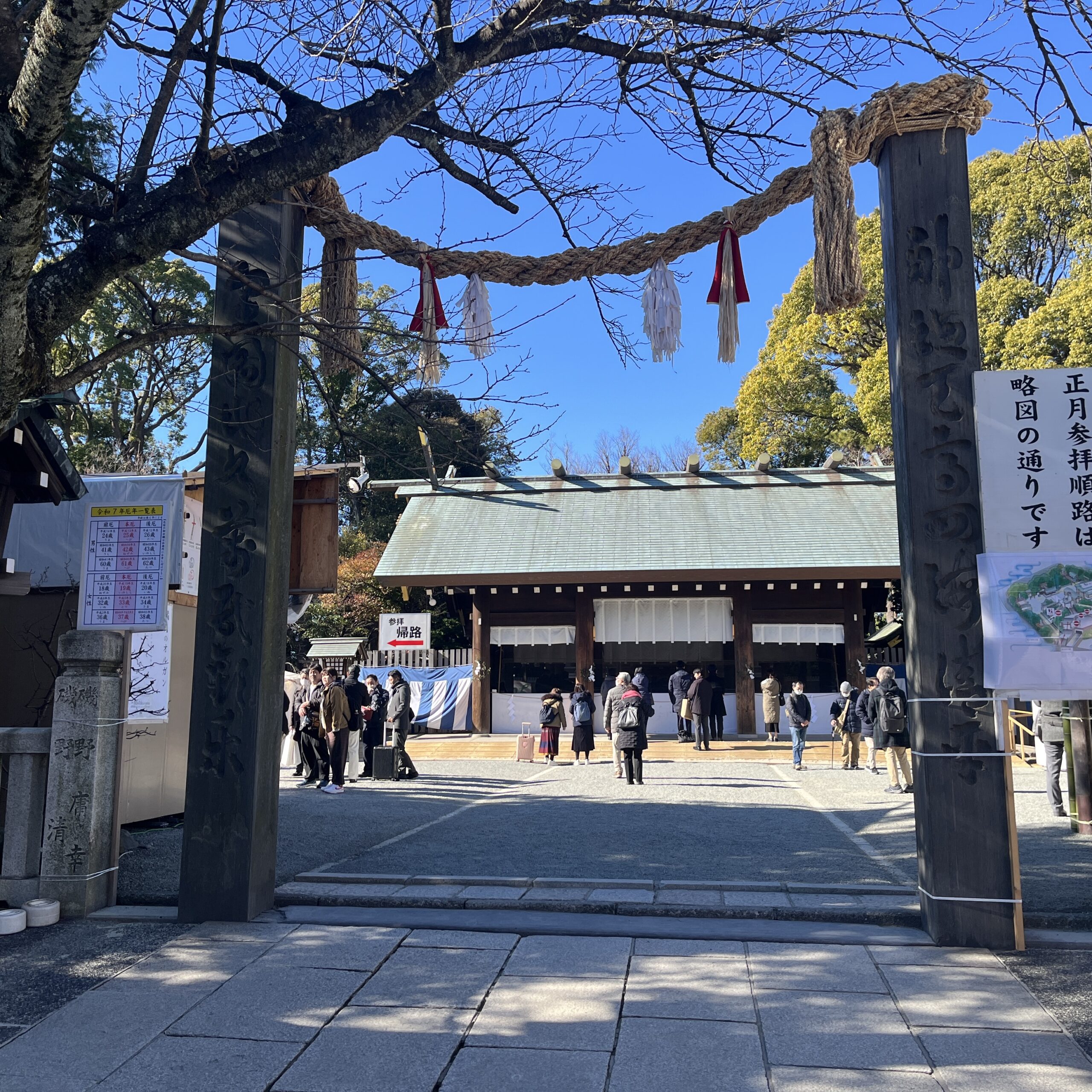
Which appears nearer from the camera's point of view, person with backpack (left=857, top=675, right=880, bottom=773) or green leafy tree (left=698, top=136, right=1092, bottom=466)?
person with backpack (left=857, top=675, right=880, bottom=773)

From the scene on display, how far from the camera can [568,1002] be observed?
141 inches

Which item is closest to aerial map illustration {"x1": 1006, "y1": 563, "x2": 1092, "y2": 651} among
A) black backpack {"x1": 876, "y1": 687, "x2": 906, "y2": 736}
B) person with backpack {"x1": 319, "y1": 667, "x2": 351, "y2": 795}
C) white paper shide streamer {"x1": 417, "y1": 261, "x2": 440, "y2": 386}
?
white paper shide streamer {"x1": 417, "y1": 261, "x2": 440, "y2": 386}

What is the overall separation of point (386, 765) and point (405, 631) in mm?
7862

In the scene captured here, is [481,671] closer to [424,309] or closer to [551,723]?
[551,723]

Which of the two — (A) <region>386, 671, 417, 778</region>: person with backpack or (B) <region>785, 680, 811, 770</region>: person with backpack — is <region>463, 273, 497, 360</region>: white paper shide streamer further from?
(B) <region>785, 680, 811, 770</region>: person with backpack

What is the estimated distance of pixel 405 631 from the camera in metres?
20.6

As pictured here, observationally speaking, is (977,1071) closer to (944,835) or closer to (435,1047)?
(944,835)

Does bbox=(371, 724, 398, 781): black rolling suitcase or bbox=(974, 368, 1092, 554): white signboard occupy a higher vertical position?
bbox=(974, 368, 1092, 554): white signboard

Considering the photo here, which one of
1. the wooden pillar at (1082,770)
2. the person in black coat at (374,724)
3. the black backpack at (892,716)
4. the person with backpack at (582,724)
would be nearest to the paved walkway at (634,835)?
the wooden pillar at (1082,770)

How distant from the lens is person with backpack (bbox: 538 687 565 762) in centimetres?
1581

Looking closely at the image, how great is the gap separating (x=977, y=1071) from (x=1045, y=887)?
9.72ft

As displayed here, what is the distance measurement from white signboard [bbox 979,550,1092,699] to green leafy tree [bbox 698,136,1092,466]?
11.2m

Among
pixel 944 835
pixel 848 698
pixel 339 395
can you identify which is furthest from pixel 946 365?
pixel 339 395

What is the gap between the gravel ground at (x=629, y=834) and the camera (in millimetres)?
5984
